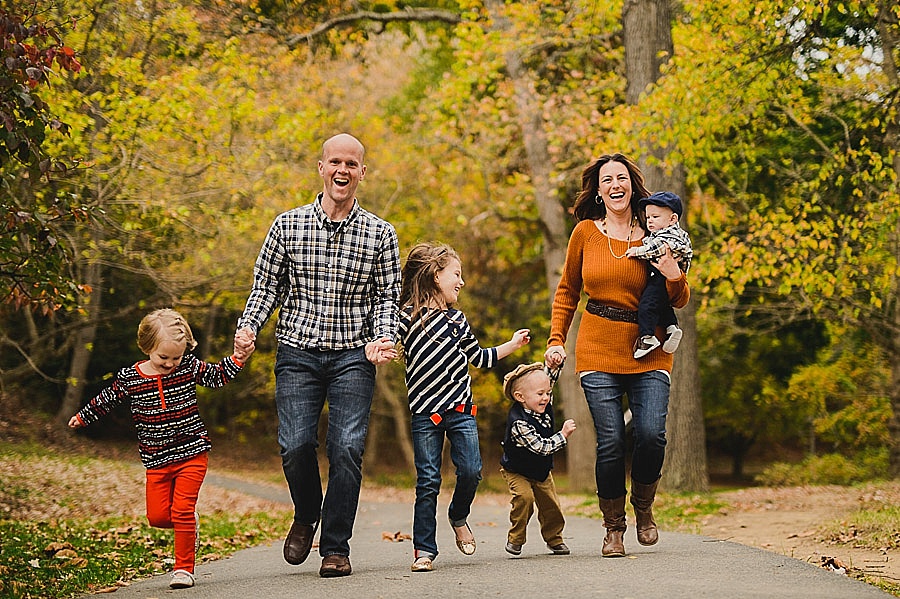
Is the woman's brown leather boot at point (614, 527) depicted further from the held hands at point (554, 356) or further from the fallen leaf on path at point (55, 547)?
the fallen leaf on path at point (55, 547)

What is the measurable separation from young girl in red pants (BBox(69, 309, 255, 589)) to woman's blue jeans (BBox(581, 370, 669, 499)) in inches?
83.5

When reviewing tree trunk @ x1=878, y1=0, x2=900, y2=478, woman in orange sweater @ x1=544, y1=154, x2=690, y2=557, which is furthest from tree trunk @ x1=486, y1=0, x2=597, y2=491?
woman in orange sweater @ x1=544, y1=154, x2=690, y2=557

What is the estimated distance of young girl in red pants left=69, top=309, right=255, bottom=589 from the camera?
239 inches

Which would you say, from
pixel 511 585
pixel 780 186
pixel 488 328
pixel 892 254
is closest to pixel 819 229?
pixel 892 254

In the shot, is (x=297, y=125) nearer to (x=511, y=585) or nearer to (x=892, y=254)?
(x=892, y=254)

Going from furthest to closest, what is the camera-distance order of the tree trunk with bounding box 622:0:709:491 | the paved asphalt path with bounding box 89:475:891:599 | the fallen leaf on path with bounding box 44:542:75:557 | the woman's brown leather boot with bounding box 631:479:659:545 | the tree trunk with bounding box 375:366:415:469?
the tree trunk with bounding box 375:366:415:469
the tree trunk with bounding box 622:0:709:491
the fallen leaf on path with bounding box 44:542:75:557
the woman's brown leather boot with bounding box 631:479:659:545
the paved asphalt path with bounding box 89:475:891:599

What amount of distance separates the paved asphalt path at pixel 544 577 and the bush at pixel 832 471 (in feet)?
46.2

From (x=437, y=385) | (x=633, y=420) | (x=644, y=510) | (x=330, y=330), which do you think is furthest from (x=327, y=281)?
(x=644, y=510)

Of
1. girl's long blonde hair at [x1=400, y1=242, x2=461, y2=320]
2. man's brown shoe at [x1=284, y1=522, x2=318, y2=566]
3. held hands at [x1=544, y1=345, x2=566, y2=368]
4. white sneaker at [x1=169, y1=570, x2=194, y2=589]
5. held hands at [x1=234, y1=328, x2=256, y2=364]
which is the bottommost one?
white sneaker at [x1=169, y1=570, x2=194, y2=589]

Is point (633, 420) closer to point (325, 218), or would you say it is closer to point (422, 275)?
point (422, 275)

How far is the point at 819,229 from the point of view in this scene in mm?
12703

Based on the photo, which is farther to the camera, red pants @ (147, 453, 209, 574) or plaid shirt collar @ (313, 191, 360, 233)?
plaid shirt collar @ (313, 191, 360, 233)

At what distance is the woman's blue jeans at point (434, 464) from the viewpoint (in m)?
6.18

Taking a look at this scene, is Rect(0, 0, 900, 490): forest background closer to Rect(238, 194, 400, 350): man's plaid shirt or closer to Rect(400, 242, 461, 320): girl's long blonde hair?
Rect(238, 194, 400, 350): man's plaid shirt
